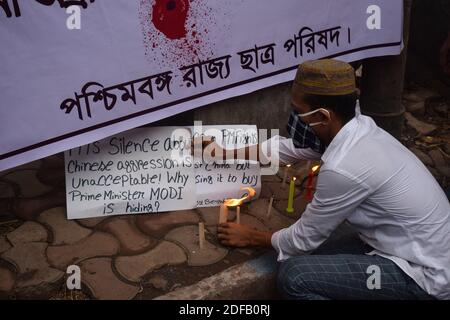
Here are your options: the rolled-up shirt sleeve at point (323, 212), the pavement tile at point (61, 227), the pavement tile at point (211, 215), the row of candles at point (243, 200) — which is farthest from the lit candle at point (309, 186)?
the pavement tile at point (61, 227)

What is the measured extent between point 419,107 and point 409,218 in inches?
126

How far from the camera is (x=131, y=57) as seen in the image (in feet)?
8.81

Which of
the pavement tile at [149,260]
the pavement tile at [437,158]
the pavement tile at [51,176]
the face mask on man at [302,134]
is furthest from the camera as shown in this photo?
the pavement tile at [437,158]

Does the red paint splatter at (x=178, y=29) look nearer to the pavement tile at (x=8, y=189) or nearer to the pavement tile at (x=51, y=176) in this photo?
the pavement tile at (x=51, y=176)

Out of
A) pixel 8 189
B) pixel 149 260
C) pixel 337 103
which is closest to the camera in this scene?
pixel 337 103

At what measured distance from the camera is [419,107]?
500cm

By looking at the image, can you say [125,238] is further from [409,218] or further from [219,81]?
[409,218]

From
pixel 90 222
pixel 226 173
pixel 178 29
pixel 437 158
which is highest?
pixel 178 29

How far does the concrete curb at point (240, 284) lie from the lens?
7.98ft

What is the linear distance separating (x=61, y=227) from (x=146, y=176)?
0.59 m

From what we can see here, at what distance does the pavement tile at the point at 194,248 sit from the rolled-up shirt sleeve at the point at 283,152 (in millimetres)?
650

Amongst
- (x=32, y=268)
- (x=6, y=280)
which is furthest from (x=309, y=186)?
(x=6, y=280)

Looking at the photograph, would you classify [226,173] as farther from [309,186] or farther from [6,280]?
[6,280]
